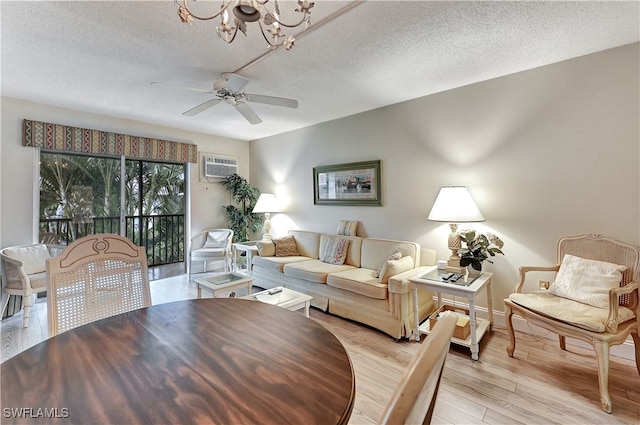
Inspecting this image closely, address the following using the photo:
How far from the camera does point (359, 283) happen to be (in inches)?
113

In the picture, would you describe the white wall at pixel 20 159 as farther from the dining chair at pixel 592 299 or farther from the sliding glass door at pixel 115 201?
the dining chair at pixel 592 299

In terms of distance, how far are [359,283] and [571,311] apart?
162 centimetres

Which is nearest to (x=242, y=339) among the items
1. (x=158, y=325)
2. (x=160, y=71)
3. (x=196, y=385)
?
(x=196, y=385)

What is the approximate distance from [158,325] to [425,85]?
3115 mm

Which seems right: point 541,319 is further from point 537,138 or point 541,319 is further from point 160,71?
point 160,71

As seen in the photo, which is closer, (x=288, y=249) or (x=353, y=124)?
(x=353, y=124)

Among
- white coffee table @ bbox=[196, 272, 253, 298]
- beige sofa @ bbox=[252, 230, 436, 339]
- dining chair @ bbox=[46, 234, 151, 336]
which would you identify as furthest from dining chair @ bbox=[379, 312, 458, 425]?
white coffee table @ bbox=[196, 272, 253, 298]

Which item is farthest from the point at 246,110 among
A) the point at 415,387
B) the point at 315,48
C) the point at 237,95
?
the point at 415,387

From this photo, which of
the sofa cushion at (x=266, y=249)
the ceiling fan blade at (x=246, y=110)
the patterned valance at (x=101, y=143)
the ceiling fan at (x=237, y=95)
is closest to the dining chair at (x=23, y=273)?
the patterned valance at (x=101, y=143)

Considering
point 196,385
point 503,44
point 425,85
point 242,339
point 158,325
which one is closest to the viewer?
point 196,385

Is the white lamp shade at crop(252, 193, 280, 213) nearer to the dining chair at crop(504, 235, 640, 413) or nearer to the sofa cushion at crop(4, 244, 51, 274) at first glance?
the sofa cushion at crop(4, 244, 51, 274)

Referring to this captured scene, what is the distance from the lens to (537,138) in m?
2.63

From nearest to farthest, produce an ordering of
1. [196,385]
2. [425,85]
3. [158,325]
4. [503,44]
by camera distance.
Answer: [196,385], [158,325], [503,44], [425,85]

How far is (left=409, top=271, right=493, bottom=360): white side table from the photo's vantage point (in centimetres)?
231
